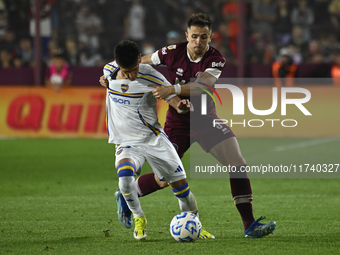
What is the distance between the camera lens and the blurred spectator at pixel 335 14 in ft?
48.3

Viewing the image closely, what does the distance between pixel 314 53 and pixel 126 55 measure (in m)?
10.9

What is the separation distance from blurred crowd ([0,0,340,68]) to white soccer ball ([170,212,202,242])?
10.0 meters

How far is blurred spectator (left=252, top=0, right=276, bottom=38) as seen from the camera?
48.5 ft

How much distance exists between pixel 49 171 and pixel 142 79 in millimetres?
4830

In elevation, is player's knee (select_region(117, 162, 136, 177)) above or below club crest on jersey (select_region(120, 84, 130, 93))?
below

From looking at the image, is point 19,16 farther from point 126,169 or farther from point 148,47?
point 126,169

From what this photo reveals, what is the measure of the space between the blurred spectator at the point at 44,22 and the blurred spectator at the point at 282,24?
5.71m

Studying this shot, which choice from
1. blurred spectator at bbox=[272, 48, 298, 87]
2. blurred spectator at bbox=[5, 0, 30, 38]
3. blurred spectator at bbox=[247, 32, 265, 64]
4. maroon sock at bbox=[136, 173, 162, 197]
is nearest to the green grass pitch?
maroon sock at bbox=[136, 173, 162, 197]

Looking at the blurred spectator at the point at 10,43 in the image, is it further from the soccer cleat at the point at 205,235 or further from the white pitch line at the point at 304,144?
the soccer cleat at the point at 205,235

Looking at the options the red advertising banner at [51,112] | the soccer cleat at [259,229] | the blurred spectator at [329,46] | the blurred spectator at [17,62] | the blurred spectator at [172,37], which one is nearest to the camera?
the soccer cleat at [259,229]

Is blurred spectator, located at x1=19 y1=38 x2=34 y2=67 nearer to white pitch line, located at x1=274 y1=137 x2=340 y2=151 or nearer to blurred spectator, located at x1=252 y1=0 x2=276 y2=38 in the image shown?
blurred spectator, located at x1=252 y1=0 x2=276 y2=38

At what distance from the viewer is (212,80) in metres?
5.18

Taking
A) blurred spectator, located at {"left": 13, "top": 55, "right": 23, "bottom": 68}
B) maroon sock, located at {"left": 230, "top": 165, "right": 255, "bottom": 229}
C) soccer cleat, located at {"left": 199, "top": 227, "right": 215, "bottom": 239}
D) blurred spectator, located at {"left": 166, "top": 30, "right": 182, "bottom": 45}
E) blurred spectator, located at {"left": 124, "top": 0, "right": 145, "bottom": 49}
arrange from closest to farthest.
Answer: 1. soccer cleat, located at {"left": 199, "top": 227, "right": 215, "bottom": 239}
2. maroon sock, located at {"left": 230, "top": 165, "right": 255, "bottom": 229}
3. blurred spectator, located at {"left": 166, "top": 30, "right": 182, "bottom": 45}
4. blurred spectator, located at {"left": 124, "top": 0, "right": 145, "bottom": 49}
5. blurred spectator, located at {"left": 13, "top": 55, "right": 23, "bottom": 68}

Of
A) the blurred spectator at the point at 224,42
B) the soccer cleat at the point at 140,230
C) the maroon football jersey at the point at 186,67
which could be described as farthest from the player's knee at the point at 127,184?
the blurred spectator at the point at 224,42
